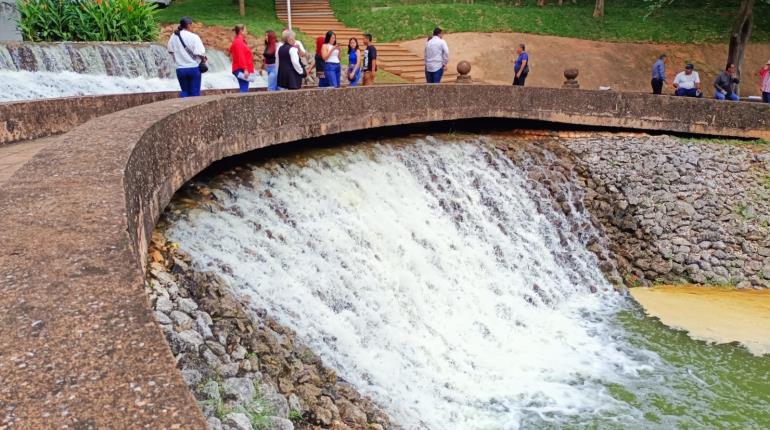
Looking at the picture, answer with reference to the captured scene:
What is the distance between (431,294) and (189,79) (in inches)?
187

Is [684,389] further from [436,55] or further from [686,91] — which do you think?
[686,91]

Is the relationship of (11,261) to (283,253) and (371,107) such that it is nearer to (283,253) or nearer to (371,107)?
(283,253)

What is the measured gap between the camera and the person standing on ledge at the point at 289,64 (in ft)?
34.6

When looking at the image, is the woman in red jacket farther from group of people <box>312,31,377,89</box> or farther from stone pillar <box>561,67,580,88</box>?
stone pillar <box>561,67,580,88</box>

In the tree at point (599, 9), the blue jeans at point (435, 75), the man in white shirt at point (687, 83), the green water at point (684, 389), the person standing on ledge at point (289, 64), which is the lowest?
the green water at point (684, 389)

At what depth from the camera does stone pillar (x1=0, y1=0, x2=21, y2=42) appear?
1462 centimetres

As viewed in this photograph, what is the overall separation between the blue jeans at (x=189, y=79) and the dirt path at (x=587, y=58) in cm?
1364

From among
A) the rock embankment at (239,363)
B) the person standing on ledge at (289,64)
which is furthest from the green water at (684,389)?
the person standing on ledge at (289,64)

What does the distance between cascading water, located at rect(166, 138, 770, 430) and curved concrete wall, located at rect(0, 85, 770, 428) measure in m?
0.87

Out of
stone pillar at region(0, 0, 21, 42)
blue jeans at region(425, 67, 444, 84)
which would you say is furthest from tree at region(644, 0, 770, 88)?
stone pillar at region(0, 0, 21, 42)

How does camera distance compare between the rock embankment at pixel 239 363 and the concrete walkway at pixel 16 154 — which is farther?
the concrete walkway at pixel 16 154

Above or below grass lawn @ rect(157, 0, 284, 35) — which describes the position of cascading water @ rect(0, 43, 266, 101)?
below

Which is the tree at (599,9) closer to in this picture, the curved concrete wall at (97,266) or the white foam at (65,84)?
the white foam at (65,84)

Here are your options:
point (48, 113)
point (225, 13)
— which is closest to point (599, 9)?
point (225, 13)
